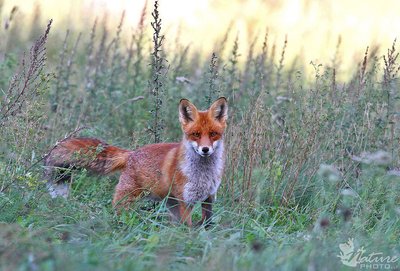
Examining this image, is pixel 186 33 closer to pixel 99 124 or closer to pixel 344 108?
pixel 99 124

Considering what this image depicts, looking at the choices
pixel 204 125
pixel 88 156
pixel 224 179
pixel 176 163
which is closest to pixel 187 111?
pixel 204 125

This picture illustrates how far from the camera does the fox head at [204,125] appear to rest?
6.63 meters

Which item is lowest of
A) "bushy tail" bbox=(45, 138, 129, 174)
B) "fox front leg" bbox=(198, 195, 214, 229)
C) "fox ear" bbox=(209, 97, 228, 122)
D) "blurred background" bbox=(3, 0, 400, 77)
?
"fox front leg" bbox=(198, 195, 214, 229)

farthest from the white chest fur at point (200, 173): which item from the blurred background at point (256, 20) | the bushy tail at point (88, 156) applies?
the blurred background at point (256, 20)

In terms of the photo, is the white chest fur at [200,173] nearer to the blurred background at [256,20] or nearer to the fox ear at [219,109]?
the fox ear at [219,109]

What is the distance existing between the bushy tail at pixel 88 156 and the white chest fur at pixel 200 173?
0.73 meters

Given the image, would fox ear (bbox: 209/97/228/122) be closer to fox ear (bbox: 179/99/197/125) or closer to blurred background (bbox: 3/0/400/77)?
fox ear (bbox: 179/99/197/125)

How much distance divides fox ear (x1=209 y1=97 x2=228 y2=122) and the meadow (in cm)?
37

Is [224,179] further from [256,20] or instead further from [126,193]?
[256,20]

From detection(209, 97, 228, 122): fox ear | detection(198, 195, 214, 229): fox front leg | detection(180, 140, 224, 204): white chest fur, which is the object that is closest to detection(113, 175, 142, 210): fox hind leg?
detection(180, 140, 224, 204): white chest fur

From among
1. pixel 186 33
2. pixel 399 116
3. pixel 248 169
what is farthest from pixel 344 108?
pixel 186 33

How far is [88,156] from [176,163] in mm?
923

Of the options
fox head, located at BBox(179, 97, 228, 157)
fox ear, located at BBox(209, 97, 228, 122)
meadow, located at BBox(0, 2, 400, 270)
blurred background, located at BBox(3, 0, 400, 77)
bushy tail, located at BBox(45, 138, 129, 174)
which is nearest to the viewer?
meadow, located at BBox(0, 2, 400, 270)

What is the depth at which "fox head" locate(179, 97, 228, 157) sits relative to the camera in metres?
6.63
